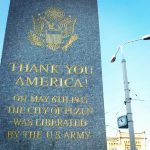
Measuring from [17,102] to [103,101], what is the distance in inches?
81.9

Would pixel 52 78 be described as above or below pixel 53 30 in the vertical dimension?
below

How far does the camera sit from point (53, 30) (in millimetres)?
7367

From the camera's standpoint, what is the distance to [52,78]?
22.3 feet

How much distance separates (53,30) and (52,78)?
4.70 ft

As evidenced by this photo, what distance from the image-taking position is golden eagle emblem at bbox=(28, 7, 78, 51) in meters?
7.19

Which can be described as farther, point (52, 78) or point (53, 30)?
point (53, 30)

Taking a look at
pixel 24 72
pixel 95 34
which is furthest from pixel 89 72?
pixel 24 72

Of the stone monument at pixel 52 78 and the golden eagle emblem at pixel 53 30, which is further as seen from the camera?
the golden eagle emblem at pixel 53 30

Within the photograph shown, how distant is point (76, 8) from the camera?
780 cm

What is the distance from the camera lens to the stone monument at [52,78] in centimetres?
613

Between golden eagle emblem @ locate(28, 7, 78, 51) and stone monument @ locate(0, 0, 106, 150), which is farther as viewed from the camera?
golden eagle emblem @ locate(28, 7, 78, 51)

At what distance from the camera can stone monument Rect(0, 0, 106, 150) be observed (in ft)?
20.1

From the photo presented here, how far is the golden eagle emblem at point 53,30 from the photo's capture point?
23.6 ft

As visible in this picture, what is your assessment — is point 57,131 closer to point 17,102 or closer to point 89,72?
point 17,102
